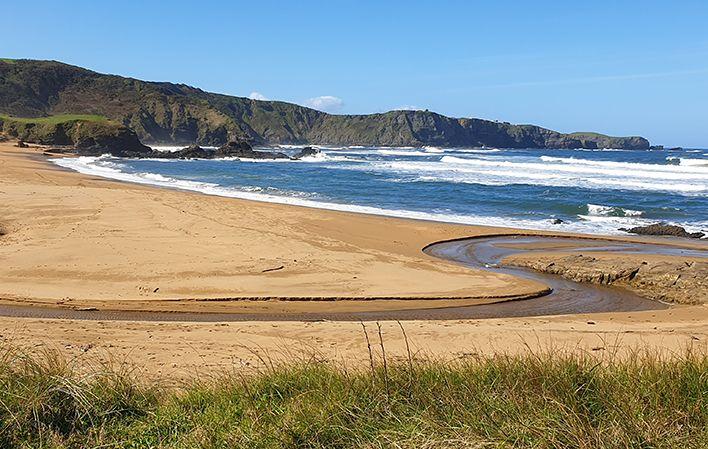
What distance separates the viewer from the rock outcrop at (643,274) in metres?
11.1

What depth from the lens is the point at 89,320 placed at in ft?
27.1

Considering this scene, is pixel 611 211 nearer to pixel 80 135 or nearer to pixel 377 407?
pixel 377 407

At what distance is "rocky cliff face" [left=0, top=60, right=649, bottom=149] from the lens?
9812 centimetres

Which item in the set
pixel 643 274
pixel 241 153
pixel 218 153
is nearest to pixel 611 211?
pixel 643 274

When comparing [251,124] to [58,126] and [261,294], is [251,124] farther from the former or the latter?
[261,294]

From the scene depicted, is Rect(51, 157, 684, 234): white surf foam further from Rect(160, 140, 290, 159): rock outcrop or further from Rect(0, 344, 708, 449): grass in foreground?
Rect(160, 140, 290, 159): rock outcrop

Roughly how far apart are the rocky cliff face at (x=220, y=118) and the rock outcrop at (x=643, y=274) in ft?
289

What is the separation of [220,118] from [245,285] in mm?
96134

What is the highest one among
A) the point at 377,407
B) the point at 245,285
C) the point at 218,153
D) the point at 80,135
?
the point at 80,135

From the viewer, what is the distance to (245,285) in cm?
1066

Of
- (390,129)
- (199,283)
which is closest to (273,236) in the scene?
(199,283)

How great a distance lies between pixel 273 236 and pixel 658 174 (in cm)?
4194

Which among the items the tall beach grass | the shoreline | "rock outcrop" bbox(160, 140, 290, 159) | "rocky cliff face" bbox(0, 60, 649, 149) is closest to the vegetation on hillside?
"rock outcrop" bbox(160, 140, 290, 159)

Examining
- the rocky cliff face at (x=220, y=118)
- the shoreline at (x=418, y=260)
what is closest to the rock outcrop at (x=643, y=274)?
the shoreline at (x=418, y=260)
